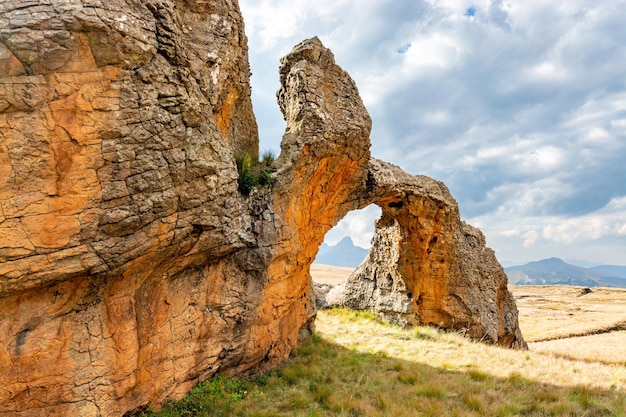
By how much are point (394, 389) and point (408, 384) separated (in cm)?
77

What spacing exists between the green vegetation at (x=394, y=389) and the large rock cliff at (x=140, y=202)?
717 millimetres

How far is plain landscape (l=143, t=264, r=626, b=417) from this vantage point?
Result: 9516 mm

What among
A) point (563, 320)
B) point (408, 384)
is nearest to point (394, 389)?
point (408, 384)

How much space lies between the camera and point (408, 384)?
11.6 meters

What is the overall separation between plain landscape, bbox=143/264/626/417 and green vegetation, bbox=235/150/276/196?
16.7 feet

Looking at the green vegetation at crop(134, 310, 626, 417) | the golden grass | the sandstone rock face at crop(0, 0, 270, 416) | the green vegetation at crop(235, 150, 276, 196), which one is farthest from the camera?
the golden grass

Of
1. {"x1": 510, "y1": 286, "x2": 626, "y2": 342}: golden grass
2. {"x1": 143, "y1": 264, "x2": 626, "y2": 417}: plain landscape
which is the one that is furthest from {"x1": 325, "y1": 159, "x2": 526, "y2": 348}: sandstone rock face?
{"x1": 510, "y1": 286, "x2": 626, "y2": 342}: golden grass

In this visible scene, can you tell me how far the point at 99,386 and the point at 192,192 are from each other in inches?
161

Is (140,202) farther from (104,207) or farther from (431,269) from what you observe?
(431,269)

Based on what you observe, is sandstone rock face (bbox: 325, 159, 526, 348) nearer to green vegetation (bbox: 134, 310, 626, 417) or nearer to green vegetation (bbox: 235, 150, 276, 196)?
green vegetation (bbox: 134, 310, 626, 417)

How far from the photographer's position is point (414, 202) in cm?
1783

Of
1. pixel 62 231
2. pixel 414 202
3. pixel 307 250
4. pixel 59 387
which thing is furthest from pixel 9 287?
pixel 414 202

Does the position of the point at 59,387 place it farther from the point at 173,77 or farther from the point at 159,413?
the point at 173,77

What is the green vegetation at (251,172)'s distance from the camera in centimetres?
1077
